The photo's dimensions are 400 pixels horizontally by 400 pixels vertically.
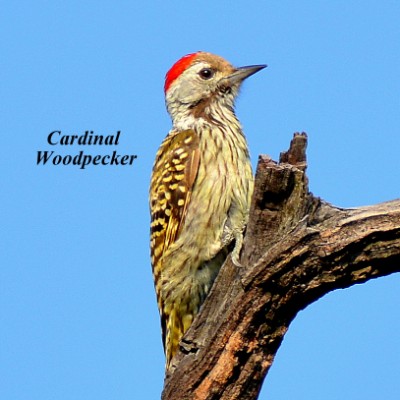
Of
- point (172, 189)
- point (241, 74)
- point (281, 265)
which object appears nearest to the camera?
point (281, 265)

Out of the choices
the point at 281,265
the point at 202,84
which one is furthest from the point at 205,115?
the point at 281,265

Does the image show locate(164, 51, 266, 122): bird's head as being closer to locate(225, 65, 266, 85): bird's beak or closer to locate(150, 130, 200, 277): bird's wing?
locate(225, 65, 266, 85): bird's beak

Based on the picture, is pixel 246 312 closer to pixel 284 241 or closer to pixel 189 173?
pixel 284 241

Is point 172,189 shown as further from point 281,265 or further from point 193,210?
point 281,265

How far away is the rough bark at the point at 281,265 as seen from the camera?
4910 millimetres

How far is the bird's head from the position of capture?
26.9ft

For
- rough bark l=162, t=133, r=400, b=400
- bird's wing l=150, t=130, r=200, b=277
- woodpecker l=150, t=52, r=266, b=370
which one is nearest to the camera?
rough bark l=162, t=133, r=400, b=400

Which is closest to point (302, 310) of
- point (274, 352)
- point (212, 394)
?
point (274, 352)

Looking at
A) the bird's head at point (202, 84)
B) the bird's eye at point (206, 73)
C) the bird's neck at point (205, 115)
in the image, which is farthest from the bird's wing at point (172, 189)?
the bird's eye at point (206, 73)

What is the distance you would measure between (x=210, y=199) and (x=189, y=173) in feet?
1.19

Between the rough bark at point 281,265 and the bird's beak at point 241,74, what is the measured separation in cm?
340

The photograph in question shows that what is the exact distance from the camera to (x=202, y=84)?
8305 mm

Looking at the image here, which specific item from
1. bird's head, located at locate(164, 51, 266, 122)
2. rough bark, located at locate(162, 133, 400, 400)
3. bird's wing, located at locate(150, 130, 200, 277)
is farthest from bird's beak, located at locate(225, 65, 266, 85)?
rough bark, located at locate(162, 133, 400, 400)

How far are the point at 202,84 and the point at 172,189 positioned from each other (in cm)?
149
